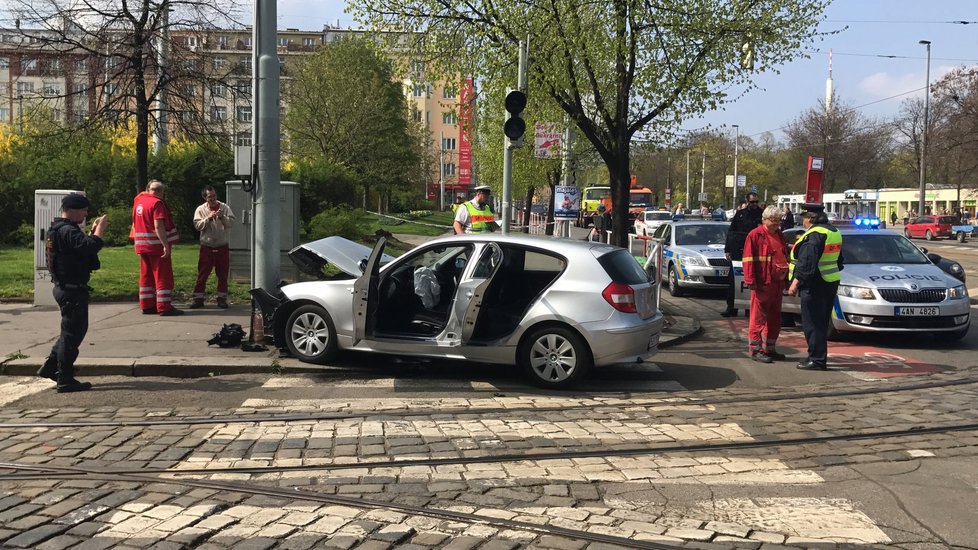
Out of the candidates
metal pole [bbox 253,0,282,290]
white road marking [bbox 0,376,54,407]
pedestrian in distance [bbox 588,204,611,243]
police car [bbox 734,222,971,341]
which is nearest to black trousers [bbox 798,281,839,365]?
police car [bbox 734,222,971,341]

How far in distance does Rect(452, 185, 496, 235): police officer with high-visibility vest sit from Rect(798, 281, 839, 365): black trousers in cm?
439

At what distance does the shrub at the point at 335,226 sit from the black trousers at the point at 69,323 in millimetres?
13535

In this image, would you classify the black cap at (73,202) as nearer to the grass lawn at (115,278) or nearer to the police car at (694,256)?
the grass lawn at (115,278)

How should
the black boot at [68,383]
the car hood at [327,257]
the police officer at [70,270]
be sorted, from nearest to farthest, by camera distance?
1. the police officer at [70,270]
2. the black boot at [68,383]
3. the car hood at [327,257]

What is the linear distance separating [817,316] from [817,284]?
0.36 m

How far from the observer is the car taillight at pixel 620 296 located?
Answer: 7.87 meters

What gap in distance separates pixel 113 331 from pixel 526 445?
21.6 ft

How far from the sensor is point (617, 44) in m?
11.8

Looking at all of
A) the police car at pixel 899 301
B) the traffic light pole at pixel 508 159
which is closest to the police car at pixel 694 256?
the police car at pixel 899 301

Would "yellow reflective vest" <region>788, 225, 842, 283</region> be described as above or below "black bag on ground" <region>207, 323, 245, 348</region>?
above

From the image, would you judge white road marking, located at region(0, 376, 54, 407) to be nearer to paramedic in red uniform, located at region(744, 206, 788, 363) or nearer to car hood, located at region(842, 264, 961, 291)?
paramedic in red uniform, located at region(744, 206, 788, 363)

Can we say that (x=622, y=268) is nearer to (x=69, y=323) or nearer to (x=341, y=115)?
(x=69, y=323)

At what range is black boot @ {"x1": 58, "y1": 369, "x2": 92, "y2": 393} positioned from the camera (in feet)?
24.6

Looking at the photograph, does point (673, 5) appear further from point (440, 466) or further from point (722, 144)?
point (722, 144)
